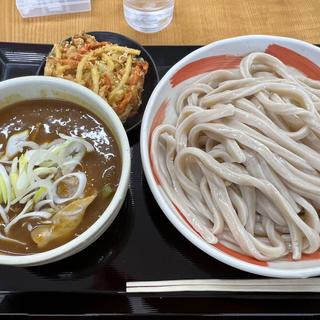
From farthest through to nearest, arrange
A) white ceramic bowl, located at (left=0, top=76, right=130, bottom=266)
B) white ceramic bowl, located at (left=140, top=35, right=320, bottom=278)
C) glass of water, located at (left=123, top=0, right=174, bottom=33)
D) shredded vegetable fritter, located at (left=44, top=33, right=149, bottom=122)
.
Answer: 1. glass of water, located at (left=123, top=0, right=174, bottom=33)
2. shredded vegetable fritter, located at (left=44, top=33, right=149, bottom=122)
3. white ceramic bowl, located at (left=140, top=35, right=320, bottom=278)
4. white ceramic bowl, located at (left=0, top=76, right=130, bottom=266)

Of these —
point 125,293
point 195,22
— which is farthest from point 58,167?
point 195,22

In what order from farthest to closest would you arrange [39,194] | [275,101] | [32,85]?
[275,101], [32,85], [39,194]

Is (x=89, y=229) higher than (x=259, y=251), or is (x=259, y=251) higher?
(x=89, y=229)

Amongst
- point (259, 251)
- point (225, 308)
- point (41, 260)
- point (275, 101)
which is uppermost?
point (275, 101)

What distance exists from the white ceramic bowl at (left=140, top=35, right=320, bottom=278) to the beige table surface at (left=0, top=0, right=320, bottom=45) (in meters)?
0.41

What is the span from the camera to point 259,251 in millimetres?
1163

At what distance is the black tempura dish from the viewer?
146 cm

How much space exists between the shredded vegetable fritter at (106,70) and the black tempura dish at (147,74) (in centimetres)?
2

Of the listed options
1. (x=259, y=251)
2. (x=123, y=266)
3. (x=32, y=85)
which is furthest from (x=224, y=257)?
(x=32, y=85)

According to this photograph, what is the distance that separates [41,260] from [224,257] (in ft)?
1.53

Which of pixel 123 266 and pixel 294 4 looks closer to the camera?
pixel 123 266

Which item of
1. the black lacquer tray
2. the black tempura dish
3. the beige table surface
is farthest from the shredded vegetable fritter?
the black lacquer tray

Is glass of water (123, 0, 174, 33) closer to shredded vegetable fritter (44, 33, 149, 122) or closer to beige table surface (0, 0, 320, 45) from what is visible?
beige table surface (0, 0, 320, 45)

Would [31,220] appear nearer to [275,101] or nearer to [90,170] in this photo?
[90,170]
